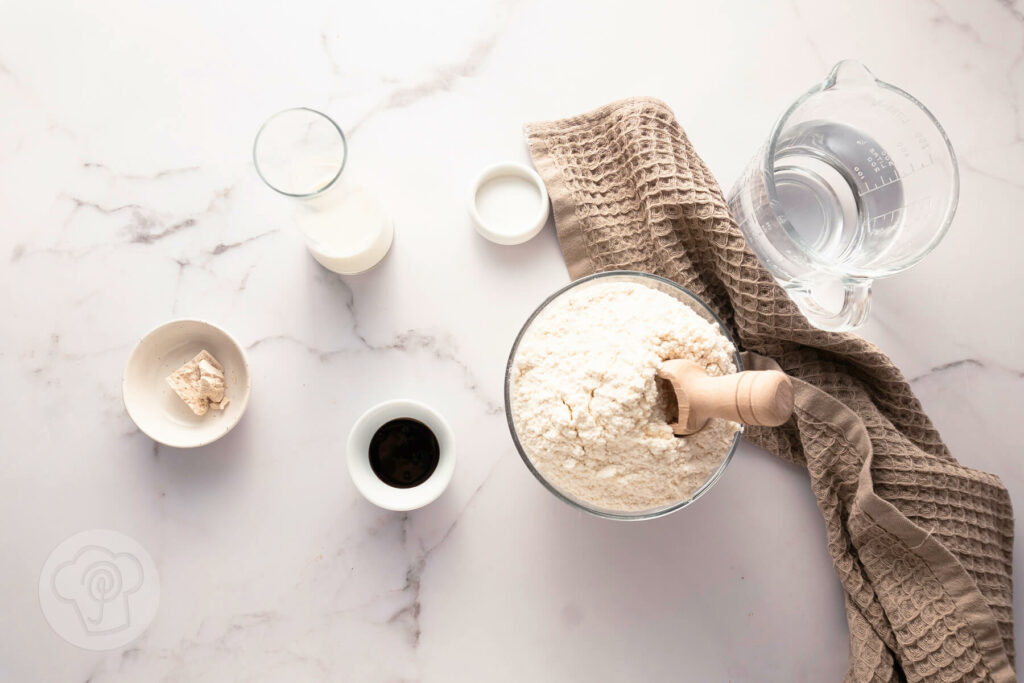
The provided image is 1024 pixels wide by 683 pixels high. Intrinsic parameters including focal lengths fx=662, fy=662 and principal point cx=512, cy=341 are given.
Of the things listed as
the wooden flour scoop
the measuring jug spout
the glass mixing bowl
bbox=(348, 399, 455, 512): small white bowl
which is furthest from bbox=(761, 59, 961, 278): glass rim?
bbox=(348, 399, 455, 512): small white bowl

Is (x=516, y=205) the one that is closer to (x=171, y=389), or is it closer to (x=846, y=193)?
(x=846, y=193)

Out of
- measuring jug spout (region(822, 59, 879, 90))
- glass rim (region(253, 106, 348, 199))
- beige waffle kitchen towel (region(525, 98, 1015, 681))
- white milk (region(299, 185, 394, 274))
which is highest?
measuring jug spout (region(822, 59, 879, 90))

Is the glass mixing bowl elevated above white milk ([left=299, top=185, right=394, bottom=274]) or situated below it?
below

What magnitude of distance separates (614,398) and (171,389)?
783 mm

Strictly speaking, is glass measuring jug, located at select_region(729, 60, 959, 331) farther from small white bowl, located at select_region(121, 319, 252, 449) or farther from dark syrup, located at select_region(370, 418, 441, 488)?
small white bowl, located at select_region(121, 319, 252, 449)

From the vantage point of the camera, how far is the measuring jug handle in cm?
100

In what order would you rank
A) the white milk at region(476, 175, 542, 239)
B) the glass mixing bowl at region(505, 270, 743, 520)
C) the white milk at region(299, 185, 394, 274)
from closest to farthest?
the glass mixing bowl at region(505, 270, 743, 520), the white milk at region(299, 185, 394, 274), the white milk at region(476, 175, 542, 239)

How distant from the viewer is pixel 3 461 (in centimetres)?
118

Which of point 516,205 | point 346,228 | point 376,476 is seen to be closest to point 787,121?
point 516,205

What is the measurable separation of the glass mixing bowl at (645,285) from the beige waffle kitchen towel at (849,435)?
126 mm

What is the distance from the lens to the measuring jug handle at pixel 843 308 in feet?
3.27

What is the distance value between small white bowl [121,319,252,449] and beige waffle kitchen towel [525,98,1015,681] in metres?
0.61

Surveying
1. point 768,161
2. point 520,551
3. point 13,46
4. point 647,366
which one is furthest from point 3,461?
point 768,161

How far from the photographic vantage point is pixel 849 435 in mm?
1041
